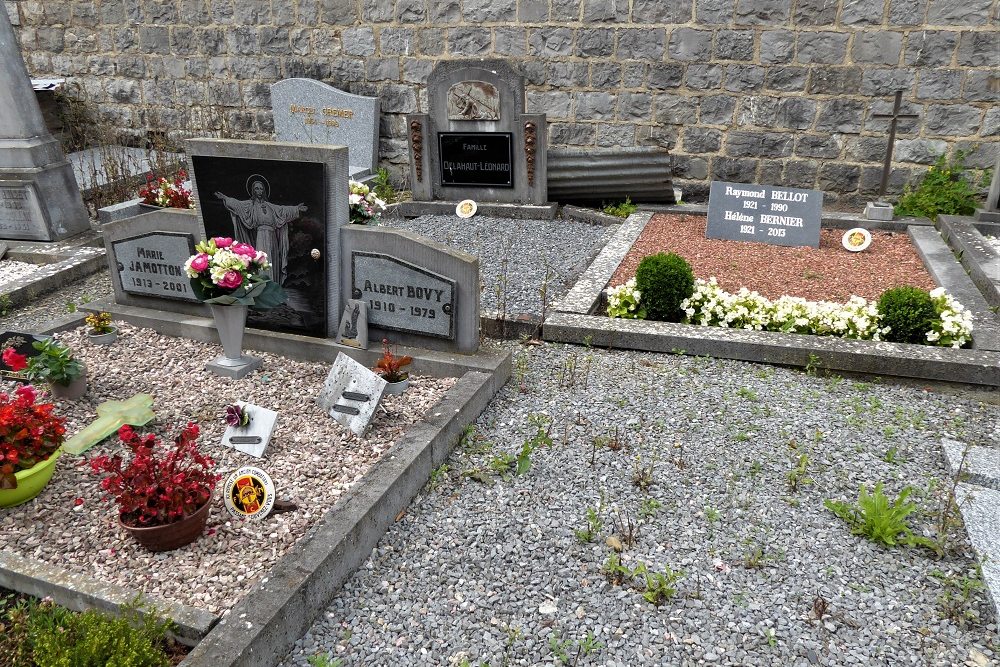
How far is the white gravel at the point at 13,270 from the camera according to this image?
6.57m

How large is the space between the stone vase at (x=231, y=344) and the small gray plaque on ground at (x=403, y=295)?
0.75 meters

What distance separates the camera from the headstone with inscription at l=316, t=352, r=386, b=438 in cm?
390

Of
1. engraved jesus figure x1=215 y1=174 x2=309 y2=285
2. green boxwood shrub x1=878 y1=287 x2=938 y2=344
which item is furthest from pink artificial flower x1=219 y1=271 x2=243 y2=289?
green boxwood shrub x1=878 y1=287 x2=938 y2=344

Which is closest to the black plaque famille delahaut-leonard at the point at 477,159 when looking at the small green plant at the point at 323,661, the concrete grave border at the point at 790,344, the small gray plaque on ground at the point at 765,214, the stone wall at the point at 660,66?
the stone wall at the point at 660,66

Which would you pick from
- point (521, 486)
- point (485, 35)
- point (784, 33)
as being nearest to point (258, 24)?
point (485, 35)

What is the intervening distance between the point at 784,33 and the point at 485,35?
3.61 metres

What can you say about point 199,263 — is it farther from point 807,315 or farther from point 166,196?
point 807,315

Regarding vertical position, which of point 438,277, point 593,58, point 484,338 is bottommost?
point 484,338

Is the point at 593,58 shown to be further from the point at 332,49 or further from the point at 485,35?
the point at 332,49

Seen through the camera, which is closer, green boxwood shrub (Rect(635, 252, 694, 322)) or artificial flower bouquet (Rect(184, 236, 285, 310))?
artificial flower bouquet (Rect(184, 236, 285, 310))

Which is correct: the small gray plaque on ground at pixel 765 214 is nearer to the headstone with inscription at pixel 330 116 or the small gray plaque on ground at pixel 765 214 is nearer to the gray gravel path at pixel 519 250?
the gray gravel path at pixel 519 250

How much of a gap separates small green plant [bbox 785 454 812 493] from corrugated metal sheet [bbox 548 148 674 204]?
207 inches

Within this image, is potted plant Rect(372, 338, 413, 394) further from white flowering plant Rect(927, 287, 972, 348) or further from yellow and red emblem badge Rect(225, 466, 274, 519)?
white flowering plant Rect(927, 287, 972, 348)

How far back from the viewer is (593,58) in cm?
904
